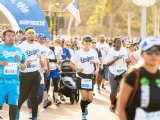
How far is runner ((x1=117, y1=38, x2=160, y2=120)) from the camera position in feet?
9.41

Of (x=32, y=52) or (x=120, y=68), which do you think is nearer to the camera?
(x=32, y=52)

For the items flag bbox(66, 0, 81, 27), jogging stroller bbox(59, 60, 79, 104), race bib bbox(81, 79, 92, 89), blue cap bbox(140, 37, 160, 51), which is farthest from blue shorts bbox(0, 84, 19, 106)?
flag bbox(66, 0, 81, 27)

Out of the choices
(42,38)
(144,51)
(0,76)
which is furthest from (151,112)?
(42,38)

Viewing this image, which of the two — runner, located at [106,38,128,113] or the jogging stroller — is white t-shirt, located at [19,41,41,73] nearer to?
runner, located at [106,38,128,113]

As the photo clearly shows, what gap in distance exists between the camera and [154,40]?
2.89 metres

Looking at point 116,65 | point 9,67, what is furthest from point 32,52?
point 116,65

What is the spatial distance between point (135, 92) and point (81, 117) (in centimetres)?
406

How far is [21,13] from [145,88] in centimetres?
1107

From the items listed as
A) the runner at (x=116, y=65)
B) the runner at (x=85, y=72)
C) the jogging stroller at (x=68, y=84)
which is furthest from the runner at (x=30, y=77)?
the jogging stroller at (x=68, y=84)

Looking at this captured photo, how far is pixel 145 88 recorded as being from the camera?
2.90m

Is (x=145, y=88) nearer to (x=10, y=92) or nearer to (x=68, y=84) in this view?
(x=10, y=92)

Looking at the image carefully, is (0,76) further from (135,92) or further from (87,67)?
(135,92)

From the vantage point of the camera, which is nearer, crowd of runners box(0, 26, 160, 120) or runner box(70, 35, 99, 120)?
crowd of runners box(0, 26, 160, 120)

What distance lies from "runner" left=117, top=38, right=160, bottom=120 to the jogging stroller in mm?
5849
